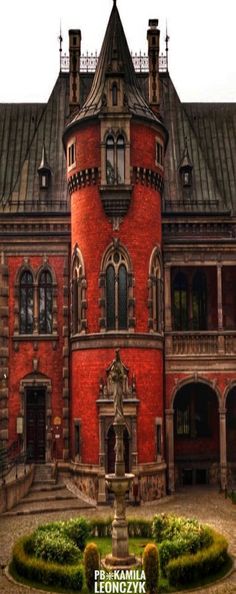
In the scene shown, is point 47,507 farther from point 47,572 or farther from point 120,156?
→ point 120,156

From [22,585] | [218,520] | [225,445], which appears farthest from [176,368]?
[22,585]

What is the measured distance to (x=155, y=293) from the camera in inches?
1294

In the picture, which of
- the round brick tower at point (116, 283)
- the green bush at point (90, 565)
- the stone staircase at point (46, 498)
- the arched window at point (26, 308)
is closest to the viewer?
the green bush at point (90, 565)

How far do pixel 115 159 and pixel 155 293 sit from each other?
6.37 meters

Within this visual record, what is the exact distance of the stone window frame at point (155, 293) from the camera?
3225 cm

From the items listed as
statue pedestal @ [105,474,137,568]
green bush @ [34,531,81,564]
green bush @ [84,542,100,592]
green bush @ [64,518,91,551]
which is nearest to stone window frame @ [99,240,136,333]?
green bush @ [64,518,91,551]

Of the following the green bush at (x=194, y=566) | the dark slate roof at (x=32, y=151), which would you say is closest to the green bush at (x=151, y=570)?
the green bush at (x=194, y=566)

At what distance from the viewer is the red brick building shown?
3150 centimetres

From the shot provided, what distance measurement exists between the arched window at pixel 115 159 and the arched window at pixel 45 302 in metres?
6.22

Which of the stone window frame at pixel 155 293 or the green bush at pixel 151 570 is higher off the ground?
the stone window frame at pixel 155 293

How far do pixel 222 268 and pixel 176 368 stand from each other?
6.47 m

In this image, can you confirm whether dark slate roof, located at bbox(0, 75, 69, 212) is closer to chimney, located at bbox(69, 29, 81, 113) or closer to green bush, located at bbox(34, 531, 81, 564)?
chimney, located at bbox(69, 29, 81, 113)

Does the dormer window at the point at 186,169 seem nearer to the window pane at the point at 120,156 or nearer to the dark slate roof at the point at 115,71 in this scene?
the dark slate roof at the point at 115,71

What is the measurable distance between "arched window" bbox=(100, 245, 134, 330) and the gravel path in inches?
309
